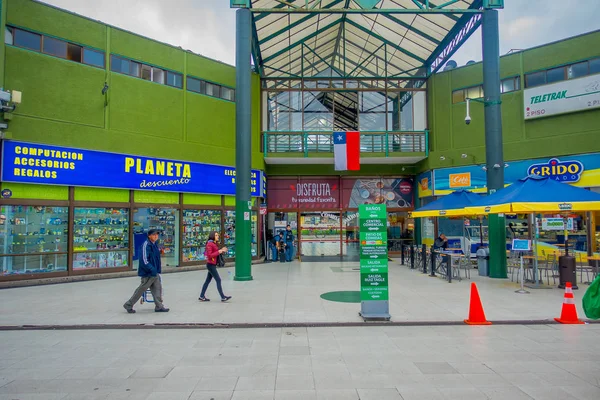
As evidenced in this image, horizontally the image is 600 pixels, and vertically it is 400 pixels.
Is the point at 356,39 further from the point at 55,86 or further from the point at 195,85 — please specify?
the point at 55,86

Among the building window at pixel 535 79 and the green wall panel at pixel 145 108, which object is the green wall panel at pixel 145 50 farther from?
the building window at pixel 535 79

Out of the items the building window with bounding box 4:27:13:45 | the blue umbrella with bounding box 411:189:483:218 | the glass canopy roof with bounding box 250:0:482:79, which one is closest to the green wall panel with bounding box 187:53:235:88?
the glass canopy roof with bounding box 250:0:482:79

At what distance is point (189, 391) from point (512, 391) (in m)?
3.62

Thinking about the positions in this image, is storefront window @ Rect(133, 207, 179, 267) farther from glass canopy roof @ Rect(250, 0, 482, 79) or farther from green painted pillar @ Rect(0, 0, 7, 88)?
glass canopy roof @ Rect(250, 0, 482, 79)

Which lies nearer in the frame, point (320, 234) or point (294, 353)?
point (294, 353)

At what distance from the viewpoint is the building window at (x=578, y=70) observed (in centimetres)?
1608

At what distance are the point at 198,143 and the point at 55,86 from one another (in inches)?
210

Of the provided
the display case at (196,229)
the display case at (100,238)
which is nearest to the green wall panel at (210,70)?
the display case at (196,229)

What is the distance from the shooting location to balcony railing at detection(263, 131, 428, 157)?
19938 mm

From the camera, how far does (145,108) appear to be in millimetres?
14867

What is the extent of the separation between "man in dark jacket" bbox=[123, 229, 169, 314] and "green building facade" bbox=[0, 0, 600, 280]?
19.9 ft

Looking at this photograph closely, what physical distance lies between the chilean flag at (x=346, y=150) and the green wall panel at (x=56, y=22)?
9.86 metres

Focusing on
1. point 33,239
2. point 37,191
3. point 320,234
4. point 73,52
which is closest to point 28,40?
point 73,52

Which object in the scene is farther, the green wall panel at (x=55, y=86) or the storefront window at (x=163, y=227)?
the storefront window at (x=163, y=227)
